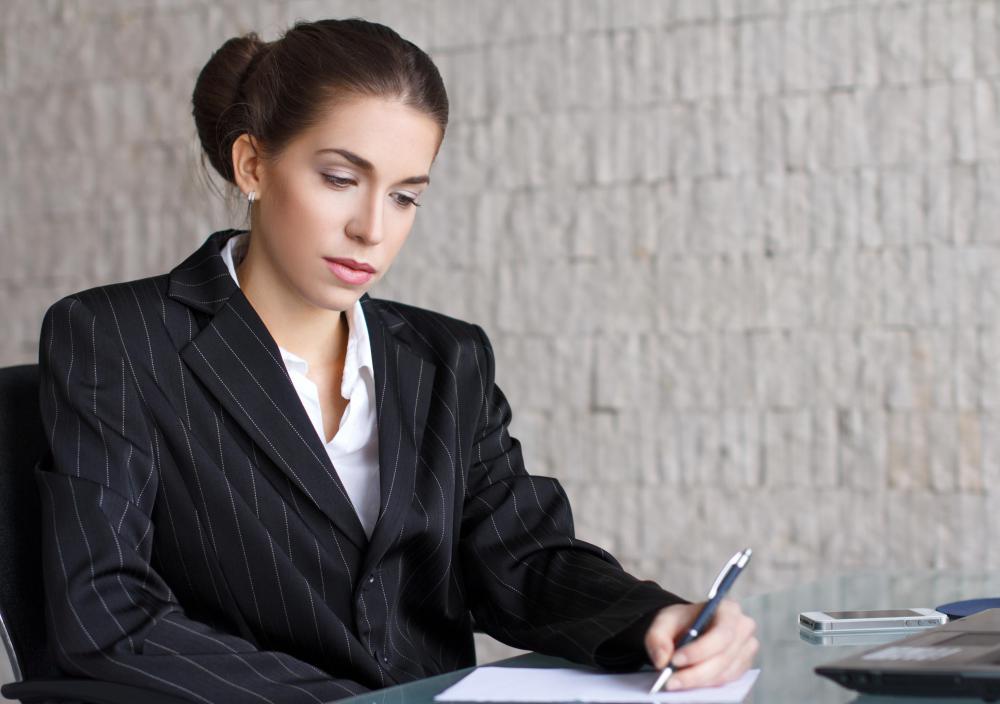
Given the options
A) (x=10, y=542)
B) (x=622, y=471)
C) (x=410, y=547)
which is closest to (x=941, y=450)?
(x=622, y=471)

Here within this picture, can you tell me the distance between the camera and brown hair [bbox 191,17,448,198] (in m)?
1.66

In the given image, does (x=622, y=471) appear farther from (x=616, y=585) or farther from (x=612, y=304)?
(x=616, y=585)

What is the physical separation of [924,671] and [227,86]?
4.00 feet

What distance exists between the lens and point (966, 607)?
4.96 ft

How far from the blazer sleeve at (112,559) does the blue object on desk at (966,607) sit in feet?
2.28

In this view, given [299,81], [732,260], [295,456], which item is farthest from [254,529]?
[732,260]

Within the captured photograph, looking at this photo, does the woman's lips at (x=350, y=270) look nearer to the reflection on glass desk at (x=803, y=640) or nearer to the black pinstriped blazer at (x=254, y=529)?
the black pinstriped blazer at (x=254, y=529)

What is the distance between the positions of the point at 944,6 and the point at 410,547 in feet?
6.15

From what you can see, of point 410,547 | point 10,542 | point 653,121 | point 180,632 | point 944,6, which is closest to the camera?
point 180,632

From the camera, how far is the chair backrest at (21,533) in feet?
4.91

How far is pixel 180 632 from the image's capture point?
4.50ft

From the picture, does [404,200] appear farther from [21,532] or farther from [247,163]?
[21,532]

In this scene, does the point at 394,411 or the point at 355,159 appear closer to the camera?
the point at 355,159

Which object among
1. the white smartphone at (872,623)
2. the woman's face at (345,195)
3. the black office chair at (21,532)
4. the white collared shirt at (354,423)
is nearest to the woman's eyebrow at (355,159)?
the woman's face at (345,195)
